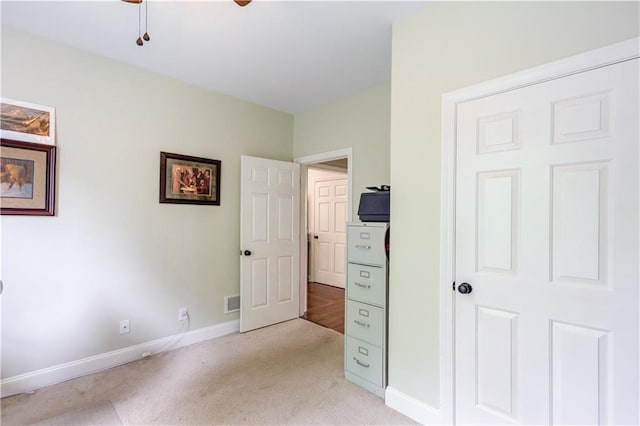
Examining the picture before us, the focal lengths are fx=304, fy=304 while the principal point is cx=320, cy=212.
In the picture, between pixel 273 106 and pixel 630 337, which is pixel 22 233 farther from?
pixel 630 337

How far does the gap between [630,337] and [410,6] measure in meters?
2.04

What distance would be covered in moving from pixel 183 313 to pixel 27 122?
1976 millimetres

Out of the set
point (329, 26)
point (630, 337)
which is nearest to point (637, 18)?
point (630, 337)

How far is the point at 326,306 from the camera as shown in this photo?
431 centimetres

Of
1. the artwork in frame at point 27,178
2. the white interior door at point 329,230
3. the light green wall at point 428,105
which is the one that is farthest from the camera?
the white interior door at point 329,230

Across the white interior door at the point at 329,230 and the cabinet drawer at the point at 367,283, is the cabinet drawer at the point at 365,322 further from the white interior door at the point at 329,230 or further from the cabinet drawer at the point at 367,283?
the white interior door at the point at 329,230

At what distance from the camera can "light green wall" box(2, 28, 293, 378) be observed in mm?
2176

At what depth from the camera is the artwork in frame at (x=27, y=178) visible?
2082 millimetres

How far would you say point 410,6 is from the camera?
1882 mm

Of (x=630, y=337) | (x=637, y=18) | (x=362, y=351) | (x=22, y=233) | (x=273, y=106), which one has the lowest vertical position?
(x=362, y=351)

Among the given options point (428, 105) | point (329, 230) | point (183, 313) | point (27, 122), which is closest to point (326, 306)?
point (329, 230)

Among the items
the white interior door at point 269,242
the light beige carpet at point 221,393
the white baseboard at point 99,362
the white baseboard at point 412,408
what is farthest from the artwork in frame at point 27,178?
the white baseboard at point 412,408

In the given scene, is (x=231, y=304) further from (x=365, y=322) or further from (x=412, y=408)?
(x=412, y=408)

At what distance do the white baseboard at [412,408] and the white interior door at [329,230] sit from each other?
3429 millimetres
